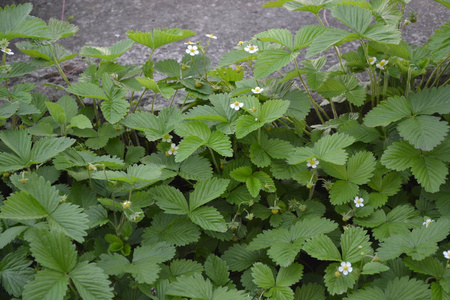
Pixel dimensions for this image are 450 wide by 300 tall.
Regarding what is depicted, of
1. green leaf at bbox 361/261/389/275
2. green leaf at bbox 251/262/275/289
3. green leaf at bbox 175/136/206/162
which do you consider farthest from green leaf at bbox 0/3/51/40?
green leaf at bbox 361/261/389/275

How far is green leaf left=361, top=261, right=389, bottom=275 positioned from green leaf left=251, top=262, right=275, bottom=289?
29 cm

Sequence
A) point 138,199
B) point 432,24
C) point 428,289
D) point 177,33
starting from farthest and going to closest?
point 432,24 → point 177,33 → point 138,199 → point 428,289

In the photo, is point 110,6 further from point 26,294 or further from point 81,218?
point 26,294

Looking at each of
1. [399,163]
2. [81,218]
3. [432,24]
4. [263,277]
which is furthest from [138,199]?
[432,24]

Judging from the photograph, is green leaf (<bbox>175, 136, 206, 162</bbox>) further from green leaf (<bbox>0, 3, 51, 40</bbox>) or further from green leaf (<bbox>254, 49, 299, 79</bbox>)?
green leaf (<bbox>0, 3, 51, 40</bbox>)

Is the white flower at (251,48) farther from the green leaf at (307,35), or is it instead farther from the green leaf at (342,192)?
the green leaf at (342,192)

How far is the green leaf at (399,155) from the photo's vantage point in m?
1.74

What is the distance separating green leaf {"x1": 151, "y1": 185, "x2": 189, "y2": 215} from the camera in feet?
5.49

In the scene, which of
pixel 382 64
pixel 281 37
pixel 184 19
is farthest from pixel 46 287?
pixel 184 19

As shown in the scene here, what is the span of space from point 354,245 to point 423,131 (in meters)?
0.47

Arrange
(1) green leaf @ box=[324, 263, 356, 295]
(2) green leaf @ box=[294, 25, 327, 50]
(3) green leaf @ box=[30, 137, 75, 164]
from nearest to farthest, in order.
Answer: (1) green leaf @ box=[324, 263, 356, 295]
(3) green leaf @ box=[30, 137, 75, 164]
(2) green leaf @ box=[294, 25, 327, 50]

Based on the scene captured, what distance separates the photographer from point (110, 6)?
3.06 m

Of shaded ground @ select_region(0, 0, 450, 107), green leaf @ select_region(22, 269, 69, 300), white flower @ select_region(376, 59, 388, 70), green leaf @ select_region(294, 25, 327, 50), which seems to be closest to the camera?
green leaf @ select_region(22, 269, 69, 300)

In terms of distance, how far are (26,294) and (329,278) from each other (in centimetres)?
89
